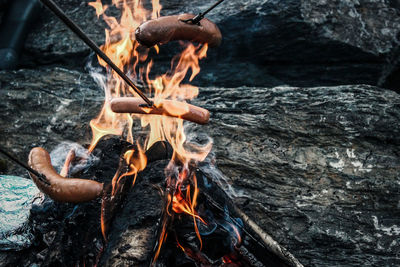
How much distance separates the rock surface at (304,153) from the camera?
253 cm

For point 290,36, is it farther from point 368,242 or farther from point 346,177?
point 368,242

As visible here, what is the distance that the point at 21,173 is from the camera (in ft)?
11.0

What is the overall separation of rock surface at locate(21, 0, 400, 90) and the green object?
2886 mm

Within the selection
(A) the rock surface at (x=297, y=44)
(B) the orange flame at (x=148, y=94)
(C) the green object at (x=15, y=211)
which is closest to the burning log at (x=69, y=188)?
(B) the orange flame at (x=148, y=94)

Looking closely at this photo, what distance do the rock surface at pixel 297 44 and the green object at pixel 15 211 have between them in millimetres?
2886

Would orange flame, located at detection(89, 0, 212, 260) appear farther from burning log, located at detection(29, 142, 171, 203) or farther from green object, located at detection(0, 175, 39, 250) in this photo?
green object, located at detection(0, 175, 39, 250)

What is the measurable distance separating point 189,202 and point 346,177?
5.72ft

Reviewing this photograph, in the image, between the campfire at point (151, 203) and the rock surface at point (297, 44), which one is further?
the rock surface at point (297, 44)

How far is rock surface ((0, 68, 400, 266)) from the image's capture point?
2.53 metres

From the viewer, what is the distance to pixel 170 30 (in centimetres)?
257

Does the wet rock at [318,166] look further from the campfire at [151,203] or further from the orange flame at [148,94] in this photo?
the campfire at [151,203]

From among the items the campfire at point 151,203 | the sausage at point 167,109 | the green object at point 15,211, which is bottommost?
the green object at point 15,211

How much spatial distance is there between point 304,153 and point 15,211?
2954mm

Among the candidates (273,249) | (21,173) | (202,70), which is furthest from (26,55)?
(273,249)
